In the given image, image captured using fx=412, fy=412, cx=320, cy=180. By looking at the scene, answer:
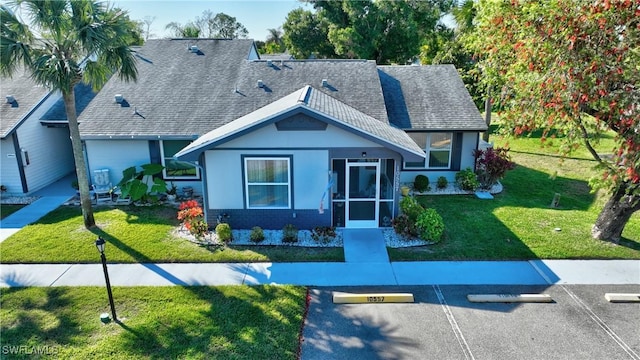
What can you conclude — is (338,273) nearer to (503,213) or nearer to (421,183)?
(503,213)

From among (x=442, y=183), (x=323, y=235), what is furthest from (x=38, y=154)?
(x=442, y=183)

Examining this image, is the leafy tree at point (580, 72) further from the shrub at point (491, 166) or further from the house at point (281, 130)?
the shrub at point (491, 166)

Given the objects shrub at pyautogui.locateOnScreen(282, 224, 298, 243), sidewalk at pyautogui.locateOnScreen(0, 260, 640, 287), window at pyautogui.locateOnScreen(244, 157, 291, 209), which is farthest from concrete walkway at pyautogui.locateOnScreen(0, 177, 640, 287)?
window at pyautogui.locateOnScreen(244, 157, 291, 209)

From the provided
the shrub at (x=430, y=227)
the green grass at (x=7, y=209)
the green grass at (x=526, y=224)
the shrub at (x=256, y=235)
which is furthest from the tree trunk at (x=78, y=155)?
the shrub at (x=430, y=227)

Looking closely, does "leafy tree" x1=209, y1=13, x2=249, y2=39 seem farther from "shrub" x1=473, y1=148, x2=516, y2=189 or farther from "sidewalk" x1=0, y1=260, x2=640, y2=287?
"sidewalk" x1=0, y1=260, x2=640, y2=287

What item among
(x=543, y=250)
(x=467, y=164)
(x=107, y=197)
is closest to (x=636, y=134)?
(x=543, y=250)

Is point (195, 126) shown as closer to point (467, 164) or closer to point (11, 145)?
point (11, 145)
